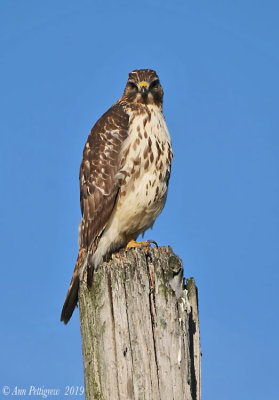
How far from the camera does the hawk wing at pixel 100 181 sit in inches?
235

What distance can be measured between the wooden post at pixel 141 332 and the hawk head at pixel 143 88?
2.88 metres

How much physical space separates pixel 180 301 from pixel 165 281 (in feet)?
0.52

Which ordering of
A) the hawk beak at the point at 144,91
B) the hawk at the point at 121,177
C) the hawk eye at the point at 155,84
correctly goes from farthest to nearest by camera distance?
the hawk eye at the point at 155,84 < the hawk beak at the point at 144,91 < the hawk at the point at 121,177

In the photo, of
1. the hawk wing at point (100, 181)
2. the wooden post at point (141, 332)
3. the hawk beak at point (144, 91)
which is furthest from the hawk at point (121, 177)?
the wooden post at point (141, 332)

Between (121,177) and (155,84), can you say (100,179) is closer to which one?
(121,177)

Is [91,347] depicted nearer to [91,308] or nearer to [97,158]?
[91,308]

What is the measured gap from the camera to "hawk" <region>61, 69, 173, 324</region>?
19.5 ft

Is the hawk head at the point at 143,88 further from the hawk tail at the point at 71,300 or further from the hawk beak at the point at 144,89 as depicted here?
the hawk tail at the point at 71,300

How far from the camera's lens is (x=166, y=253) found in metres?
4.10

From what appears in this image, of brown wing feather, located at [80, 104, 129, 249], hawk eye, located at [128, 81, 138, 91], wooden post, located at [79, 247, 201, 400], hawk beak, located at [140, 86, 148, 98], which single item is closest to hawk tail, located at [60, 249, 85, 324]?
brown wing feather, located at [80, 104, 129, 249]

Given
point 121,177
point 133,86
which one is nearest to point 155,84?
point 133,86

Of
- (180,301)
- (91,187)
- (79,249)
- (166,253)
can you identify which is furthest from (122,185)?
(180,301)

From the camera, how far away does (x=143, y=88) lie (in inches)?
255

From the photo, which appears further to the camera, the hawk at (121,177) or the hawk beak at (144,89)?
the hawk beak at (144,89)
